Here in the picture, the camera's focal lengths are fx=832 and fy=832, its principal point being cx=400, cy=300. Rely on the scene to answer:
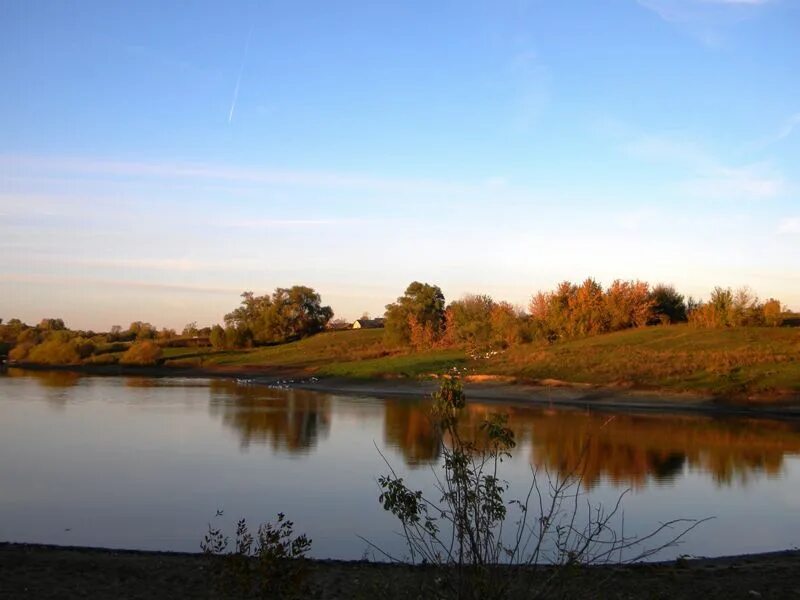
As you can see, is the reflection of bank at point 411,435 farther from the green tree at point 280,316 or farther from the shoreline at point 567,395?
the green tree at point 280,316

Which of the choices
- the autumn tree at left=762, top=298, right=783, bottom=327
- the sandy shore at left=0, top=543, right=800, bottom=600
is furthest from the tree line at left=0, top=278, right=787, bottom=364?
A: the sandy shore at left=0, top=543, right=800, bottom=600

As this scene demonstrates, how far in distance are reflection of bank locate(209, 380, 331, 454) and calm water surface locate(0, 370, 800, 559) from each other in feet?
0.53

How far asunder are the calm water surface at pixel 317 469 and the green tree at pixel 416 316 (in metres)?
40.2

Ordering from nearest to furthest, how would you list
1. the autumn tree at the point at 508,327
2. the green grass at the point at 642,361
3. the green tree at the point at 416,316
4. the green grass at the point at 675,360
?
the green grass at the point at 675,360, the green grass at the point at 642,361, the autumn tree at the point at 508,327, the green tree at the point at 416,316

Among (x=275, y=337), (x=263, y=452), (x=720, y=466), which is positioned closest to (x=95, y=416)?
(x=263, y=452)

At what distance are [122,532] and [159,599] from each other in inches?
188

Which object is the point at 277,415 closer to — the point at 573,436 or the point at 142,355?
the point at 573,436

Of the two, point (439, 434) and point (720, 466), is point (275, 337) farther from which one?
point (439, 434)

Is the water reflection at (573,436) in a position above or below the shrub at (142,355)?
below

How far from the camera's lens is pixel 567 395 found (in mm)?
41156

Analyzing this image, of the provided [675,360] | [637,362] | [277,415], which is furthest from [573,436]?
[637,362]

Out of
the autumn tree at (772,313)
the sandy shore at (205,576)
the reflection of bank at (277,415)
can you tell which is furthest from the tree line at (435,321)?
the sandy shore at (205,576)

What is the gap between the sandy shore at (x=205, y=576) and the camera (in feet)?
28.8

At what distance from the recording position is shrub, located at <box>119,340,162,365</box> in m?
77.6
